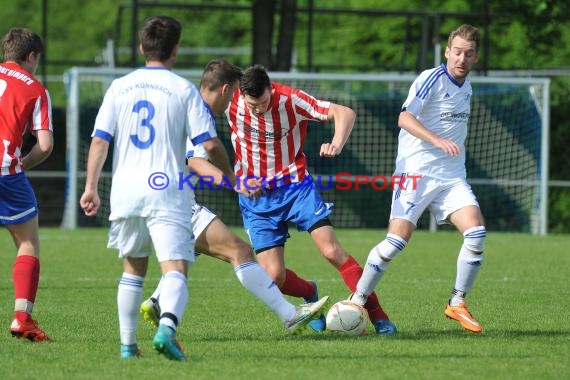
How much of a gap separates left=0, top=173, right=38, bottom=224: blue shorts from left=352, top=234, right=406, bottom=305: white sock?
7.41ft

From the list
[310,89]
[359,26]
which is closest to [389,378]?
[310,89]

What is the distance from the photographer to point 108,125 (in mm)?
5992

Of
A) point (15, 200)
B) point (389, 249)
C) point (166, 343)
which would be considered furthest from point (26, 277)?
point (389, 249)

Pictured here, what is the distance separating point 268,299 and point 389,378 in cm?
144

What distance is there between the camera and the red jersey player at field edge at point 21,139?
23.4 feet

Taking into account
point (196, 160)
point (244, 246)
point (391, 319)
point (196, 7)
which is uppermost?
point (196, 7)

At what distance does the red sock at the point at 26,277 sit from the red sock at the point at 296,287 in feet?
5.77

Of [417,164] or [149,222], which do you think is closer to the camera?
[149,222]

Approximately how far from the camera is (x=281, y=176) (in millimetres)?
7855

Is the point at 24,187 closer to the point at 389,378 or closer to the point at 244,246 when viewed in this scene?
the point at 244,246

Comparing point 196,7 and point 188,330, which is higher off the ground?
point 196,7

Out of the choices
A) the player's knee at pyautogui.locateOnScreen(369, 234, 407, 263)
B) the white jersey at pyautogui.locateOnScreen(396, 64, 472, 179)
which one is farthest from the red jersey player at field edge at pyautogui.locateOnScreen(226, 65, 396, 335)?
the white jersey at pyautogui.locateOnScreen(396, 64, 472, 179)

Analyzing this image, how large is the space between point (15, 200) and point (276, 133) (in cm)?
187

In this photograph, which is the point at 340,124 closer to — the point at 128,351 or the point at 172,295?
the point at 172,295
